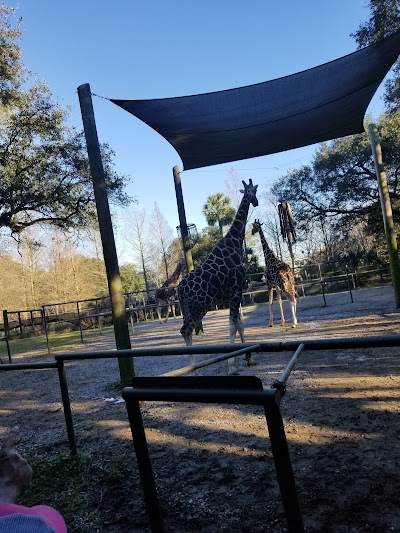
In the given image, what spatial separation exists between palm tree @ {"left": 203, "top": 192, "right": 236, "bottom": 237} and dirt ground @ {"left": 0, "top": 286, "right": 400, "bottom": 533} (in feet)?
70.4

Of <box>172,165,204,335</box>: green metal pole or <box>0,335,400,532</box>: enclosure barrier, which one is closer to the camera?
<box>0,335,400,532</box>: enclosure barrier

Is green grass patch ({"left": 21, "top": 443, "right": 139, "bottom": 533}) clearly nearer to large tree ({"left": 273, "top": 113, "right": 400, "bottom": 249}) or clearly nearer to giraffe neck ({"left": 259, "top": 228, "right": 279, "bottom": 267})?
giraffe neck ({"left": 259, "top": 228, "right": 279, "bottom": 267})

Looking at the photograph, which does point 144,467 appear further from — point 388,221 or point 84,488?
point 388,221

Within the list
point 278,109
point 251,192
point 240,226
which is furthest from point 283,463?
point 278,109

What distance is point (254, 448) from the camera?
2.45m

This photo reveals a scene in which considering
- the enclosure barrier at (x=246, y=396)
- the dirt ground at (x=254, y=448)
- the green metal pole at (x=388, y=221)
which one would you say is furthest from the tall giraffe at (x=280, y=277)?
the enclosure barrier at (x=246, y=396)

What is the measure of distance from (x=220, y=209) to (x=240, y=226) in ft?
67.9

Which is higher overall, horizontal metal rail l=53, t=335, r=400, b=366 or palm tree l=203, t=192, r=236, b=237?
palm tree l=203, t=192, r=236, b=237

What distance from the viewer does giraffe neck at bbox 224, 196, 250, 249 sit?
530 cm

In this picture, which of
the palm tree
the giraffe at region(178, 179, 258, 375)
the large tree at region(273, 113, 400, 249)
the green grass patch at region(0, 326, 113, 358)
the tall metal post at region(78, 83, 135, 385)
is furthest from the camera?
the palm tree

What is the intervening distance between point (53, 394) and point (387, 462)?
4.02m

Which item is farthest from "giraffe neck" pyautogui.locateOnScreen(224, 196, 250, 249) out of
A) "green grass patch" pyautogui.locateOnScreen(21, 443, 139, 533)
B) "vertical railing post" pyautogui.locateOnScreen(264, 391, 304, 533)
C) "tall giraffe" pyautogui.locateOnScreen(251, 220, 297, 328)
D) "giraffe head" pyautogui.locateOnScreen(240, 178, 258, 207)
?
"vertical railing post" pyautogui.locateOnScreen(264, 391, 304, 533)

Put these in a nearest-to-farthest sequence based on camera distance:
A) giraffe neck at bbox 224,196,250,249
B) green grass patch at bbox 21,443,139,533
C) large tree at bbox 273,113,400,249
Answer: green grass patch at bbox 21,443,139,533, giraffe neck at bbox 224,196,250,249, large tree at bbox 273,113,400,249

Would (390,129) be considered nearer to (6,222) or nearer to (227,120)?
(227,120)
